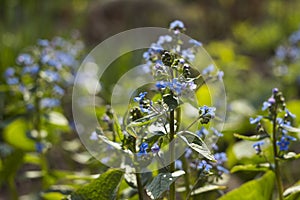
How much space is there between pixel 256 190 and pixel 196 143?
469mm

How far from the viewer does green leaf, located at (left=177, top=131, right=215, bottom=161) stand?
4.32ft

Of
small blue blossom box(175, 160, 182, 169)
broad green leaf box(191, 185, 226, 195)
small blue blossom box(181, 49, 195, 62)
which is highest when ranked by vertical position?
small blue blossom box(181, 49, 195, 62)

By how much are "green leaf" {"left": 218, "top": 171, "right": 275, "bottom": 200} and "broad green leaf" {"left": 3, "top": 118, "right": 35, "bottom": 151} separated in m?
1.15

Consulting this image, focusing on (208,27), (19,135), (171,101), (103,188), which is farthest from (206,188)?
(208,27)

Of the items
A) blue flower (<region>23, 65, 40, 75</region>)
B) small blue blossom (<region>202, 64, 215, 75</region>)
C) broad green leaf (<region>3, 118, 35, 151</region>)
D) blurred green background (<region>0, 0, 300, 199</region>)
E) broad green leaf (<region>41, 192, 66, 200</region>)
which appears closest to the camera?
small blue blossom (<region>202, 64, 215, 75</region>)

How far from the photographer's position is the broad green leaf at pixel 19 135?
2.58 meters

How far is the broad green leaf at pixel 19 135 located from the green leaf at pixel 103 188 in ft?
3.23

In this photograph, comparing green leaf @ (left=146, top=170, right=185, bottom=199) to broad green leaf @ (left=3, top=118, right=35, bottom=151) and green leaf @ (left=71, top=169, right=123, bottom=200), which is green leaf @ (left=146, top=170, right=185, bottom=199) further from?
broad green leaf @ (left=3, top=118, right=35, bottom=151)

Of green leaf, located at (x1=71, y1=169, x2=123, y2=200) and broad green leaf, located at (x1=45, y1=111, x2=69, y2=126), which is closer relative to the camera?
green leaf, located at (x1=71, y1=169, x2=123, y2=200)

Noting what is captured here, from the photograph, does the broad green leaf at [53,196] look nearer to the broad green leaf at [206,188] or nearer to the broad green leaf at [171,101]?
the broad green leaf at [206,188]

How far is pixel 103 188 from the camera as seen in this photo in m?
1.61

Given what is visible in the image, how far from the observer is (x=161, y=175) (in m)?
1.38

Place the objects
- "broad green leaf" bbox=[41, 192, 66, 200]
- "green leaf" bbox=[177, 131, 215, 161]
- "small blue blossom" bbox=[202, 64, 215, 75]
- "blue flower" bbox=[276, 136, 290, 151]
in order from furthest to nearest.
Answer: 1. "broad green leaf" bbox=[41, 192, 66, 200]
2. "small blue blossom" bbox=[202, 64, 215, 75]
3. "blue flower" bbox=[276, 136, 290, 151]
4. "green leaf" bbox=[177, 131, 215, 161]

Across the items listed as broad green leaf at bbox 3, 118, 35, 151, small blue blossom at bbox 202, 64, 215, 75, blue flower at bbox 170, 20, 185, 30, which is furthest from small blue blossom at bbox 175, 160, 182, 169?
broad green leaf at bbox 3, 118, 35, 151
